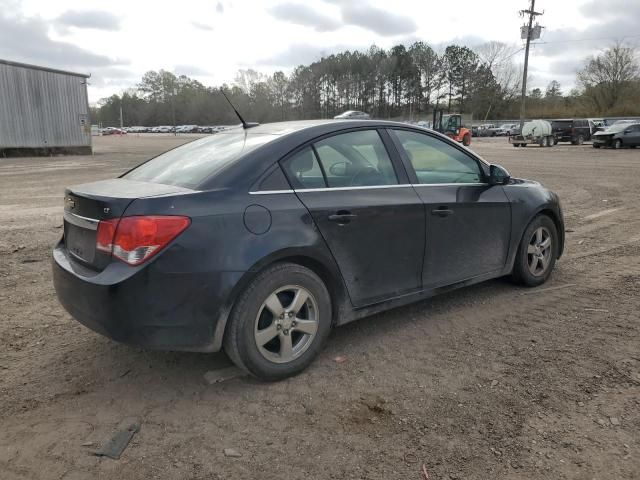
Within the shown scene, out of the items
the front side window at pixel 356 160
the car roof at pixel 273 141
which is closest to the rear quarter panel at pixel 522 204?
the car roof at pixel 273 141

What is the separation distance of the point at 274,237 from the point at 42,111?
1038 inches

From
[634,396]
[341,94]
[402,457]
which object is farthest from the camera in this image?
[341,94]

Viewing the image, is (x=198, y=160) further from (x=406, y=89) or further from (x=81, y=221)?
(x=406, y=89)

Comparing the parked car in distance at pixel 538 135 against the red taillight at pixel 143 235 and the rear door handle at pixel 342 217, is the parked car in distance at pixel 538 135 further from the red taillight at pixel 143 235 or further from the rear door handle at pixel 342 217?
the red taillight at pixel 143 235

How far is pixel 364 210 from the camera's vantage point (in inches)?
134

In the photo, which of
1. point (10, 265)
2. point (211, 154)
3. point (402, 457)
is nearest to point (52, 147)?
point (10, 265)

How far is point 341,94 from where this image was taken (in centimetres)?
9144

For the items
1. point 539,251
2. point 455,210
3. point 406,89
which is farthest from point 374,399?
point 406,89

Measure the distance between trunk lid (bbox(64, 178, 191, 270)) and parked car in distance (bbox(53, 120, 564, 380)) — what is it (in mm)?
13

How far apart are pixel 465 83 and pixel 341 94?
22164 mm

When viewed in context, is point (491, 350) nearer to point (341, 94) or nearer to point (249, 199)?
point (249, 199)

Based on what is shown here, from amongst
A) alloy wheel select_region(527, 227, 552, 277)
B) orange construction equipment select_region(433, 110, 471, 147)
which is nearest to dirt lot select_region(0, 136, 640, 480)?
alloy wheel select_region(527, 227, 552, 277)

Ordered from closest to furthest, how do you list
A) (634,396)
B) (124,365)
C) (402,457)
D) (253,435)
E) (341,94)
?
(402,457)
(253,435)
(634,396)
(124,365)
(341,94)

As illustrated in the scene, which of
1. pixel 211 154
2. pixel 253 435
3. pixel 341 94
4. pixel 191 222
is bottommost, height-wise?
pixel 253 435
